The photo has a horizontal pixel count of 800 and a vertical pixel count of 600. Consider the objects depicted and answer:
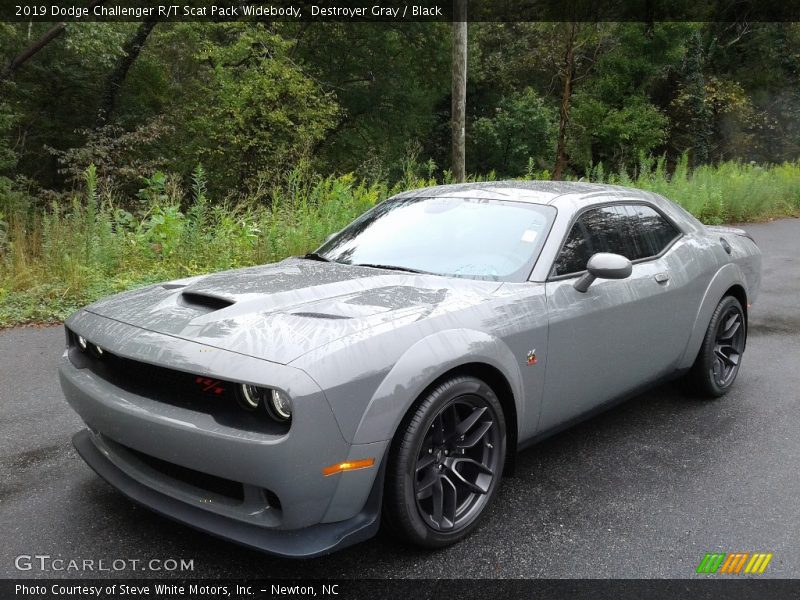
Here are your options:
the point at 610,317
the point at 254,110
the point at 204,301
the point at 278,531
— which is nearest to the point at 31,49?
the point at 254,110

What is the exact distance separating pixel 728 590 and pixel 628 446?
4.39 feet

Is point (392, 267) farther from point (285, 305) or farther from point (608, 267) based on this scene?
point (608, 267)

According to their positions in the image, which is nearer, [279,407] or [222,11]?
[279,407]

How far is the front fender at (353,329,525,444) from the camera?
2.41m

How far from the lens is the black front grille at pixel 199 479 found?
2.46 metres

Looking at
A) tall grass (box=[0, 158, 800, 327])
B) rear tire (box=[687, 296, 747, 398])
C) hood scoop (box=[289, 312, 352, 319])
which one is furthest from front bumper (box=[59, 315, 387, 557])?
tall grass (box=[0, 158, 800, 327])

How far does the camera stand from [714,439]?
393 centimetres

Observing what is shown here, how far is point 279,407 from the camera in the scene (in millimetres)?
2322

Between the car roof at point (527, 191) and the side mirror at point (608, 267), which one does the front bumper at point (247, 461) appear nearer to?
the side mirror at point (608, 267)

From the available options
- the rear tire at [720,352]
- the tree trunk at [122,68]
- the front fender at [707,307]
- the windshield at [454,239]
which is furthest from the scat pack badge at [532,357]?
the tree trunk at [122,68]

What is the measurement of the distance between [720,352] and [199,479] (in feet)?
11.9

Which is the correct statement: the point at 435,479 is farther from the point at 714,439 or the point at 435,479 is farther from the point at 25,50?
the point at 25,50

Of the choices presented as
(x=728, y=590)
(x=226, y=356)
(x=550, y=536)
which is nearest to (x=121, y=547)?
(x=226, y=356)

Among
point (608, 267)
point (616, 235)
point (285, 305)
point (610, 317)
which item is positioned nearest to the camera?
point (285, 305)
